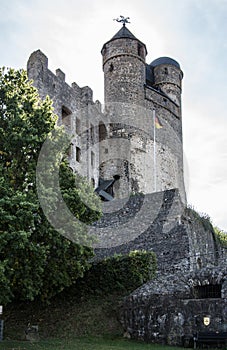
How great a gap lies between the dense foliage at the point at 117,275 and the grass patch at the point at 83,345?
4.23m

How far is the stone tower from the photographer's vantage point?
4112 cm

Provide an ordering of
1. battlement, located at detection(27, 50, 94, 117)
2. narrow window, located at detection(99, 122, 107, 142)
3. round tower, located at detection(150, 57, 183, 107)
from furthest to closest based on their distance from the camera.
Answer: round tower, located at detection(150, 57, 183, 107), narrow window, located at detection(99, 122, 107, 142), battlement, located at detection(27, 50, 94, 117)

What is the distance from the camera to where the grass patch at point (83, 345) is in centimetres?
1439

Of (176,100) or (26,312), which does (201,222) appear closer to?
(26,312)

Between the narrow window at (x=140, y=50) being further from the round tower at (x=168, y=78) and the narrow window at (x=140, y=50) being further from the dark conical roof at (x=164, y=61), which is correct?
the dark conical roof at (x=164, y=61)

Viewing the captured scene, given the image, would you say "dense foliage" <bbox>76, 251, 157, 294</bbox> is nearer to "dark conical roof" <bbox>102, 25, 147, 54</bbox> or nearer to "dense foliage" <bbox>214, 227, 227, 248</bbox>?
"dense foliage" <bbox>214, 227, 227, 248</bbox>

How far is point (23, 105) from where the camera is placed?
1870 cm

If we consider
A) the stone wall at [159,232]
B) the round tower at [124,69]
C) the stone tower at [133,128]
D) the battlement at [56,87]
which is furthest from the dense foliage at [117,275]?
the round tower at [124,69]

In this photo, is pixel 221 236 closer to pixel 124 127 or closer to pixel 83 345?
pixel 124 127

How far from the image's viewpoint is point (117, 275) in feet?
67.8

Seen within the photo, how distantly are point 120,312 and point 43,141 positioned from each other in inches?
253

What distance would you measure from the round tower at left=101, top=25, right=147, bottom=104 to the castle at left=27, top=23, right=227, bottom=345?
0.27ft

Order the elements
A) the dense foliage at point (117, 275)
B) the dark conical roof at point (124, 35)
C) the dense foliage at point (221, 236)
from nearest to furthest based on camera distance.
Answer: the dense foliage at point (117, 275) → the dense foliage at point (221, 236) → the dark conical roof at point (124, 35)

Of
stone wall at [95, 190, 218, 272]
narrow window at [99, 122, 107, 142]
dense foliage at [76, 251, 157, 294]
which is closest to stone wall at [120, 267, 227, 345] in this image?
dense foliage at [76, 251, 157, 294]
